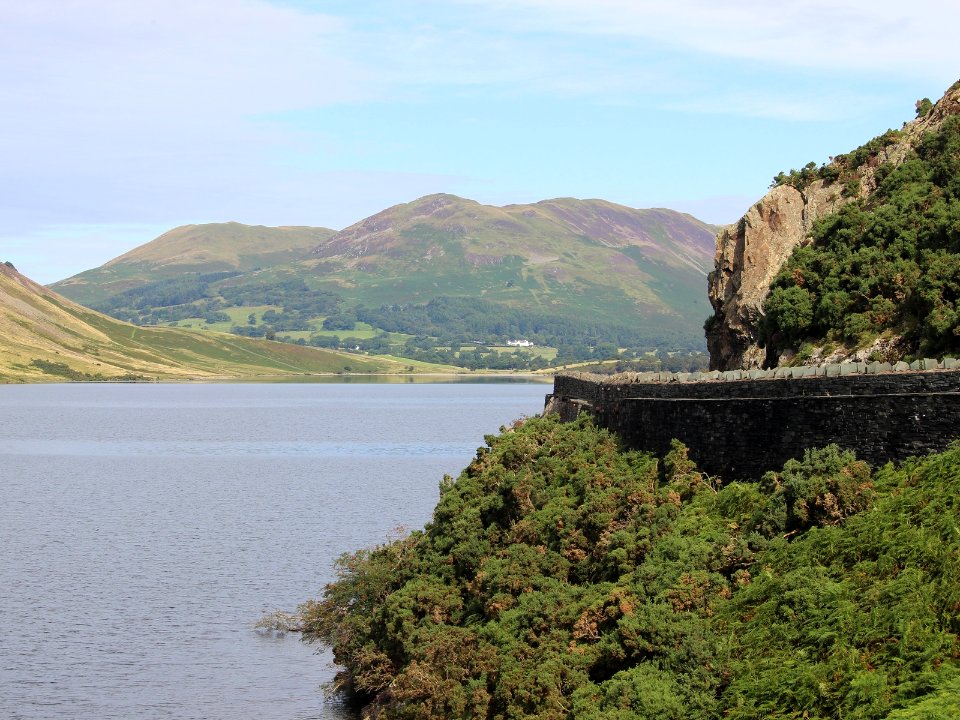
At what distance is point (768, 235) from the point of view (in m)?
56.2

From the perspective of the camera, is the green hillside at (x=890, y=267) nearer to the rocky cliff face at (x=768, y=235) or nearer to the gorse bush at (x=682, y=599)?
the rocky cliff face at (x=768, y=235)

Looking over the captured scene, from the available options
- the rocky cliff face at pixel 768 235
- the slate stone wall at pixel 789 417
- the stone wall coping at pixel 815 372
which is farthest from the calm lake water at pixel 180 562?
the rocky cliff face at pixel 768 235

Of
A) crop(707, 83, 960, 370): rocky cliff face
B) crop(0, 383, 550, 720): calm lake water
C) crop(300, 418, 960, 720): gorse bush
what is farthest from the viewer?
crop(707, 83, 960, 370): rocky cliff face

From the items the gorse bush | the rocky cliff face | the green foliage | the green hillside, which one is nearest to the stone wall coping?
the gorse bush

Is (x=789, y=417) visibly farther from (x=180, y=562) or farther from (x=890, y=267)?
(x=180, y=562)

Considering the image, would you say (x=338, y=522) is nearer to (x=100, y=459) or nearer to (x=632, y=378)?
(x=632, y=378)

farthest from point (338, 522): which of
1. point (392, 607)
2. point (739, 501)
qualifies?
point (739, 501)

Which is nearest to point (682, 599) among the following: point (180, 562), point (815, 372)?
point (815, 372)

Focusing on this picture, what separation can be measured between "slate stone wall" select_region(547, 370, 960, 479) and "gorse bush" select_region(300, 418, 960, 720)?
652 mm

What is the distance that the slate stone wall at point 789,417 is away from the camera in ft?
94.2

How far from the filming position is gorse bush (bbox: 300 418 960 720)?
2383cm

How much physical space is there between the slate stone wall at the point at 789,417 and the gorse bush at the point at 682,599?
65 centimetres

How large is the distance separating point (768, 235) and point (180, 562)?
40.9m

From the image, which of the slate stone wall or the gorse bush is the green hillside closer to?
the slate stone wall
